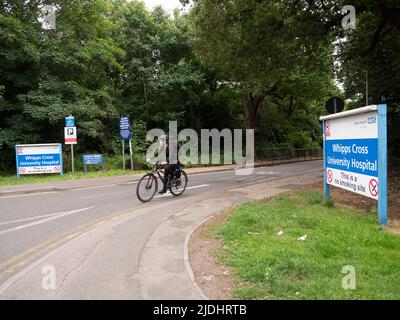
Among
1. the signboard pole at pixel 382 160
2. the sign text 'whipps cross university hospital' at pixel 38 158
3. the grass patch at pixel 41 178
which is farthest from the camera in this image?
the sign text 'whipps cross university hospital' at pixel 38 158

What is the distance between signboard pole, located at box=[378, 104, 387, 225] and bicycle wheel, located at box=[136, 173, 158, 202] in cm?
642

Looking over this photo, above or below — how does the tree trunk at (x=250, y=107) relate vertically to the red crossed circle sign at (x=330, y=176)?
above

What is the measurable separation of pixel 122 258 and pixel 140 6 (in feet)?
84.2

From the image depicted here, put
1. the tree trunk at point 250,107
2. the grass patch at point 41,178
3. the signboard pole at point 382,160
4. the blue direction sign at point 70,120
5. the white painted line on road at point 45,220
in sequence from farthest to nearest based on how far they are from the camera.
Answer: the tree trunk at point 250,107, the blue direction sign at point 70,120, the grass patch at point 41,178, the white painted line on road at point 45,220, the signboard pole at point 382,160

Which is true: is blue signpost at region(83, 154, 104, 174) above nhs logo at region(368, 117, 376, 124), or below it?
below

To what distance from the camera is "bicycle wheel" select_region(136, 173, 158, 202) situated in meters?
11.1

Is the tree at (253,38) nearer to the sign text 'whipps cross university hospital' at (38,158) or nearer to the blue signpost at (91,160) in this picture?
the blue signpost at (91,160)

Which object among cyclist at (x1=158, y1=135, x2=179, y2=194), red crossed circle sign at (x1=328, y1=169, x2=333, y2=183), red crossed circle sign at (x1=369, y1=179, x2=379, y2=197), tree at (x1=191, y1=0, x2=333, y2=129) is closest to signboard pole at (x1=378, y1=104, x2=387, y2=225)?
red crossed circle sign at (x1=369, y1=179, x2=379, y2=197)

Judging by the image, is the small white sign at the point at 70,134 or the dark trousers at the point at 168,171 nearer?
the dark trousers at the point at 168,171

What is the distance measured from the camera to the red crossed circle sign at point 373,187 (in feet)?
23.9

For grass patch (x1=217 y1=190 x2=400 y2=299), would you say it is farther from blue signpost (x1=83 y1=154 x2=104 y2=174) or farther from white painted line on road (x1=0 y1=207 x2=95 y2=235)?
blue signpost (x1=83 y1=154 x2=104 y2=174)

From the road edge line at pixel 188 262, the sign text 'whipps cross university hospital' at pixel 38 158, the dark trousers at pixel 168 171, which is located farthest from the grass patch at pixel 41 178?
the road edge line at pixel 188 262

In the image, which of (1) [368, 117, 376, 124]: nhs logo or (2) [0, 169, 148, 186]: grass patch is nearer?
(1) [368, 117, 376, 124]: nhs logo

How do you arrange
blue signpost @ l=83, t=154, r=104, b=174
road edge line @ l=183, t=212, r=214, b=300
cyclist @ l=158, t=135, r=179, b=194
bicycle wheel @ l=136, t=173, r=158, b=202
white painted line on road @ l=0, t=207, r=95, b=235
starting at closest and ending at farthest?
1. road edge line @ l=183, t=212, r=214, b=300
2. white painted line on road @ l=0, t=207, r=95, b=235
3. bicycle wheel @ l=136, t=173, r=158, b=202
4. cyclist @ l=158, t=135, r=179, b=194
5. blue signpost @ l=83, t=154, r=104, b=174
